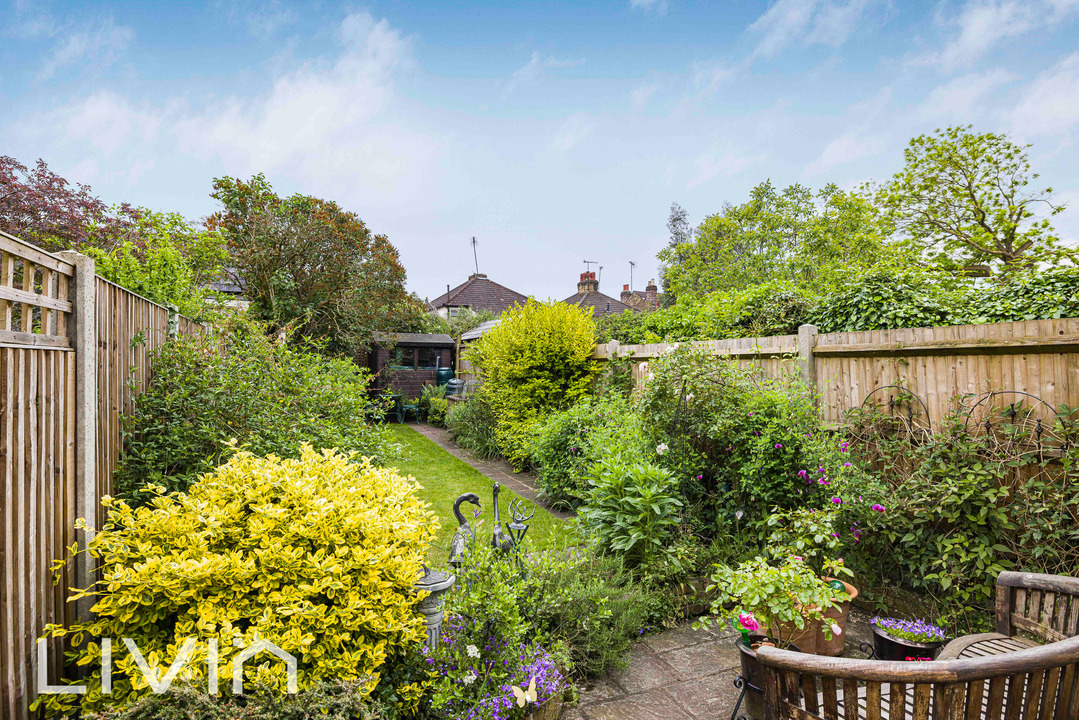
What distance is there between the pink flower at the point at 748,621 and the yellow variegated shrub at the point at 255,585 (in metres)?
1.40

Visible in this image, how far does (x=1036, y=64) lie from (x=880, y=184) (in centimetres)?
614

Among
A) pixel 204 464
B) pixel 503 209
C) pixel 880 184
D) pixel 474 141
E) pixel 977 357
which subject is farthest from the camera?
pixel 503 209

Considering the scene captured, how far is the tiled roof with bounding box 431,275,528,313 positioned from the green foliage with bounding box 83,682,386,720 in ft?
80.0

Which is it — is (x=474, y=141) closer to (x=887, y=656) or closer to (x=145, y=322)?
(x=145, y=322)

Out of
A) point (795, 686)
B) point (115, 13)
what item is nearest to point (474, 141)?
point (115, 13)

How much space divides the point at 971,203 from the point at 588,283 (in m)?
18.1

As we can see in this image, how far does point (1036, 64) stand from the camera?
6.54 m

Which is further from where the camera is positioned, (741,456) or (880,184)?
(880,184)

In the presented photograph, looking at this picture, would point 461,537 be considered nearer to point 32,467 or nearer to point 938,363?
point 32,467

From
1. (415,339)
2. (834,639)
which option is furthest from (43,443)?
(415,339)

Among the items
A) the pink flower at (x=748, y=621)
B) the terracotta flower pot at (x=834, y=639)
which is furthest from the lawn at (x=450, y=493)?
the terracotta flower pot at (x=834, y=639)

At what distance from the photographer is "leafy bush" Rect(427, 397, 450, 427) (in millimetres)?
12125

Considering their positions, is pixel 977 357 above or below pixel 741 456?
above

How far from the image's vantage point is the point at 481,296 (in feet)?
88.4
